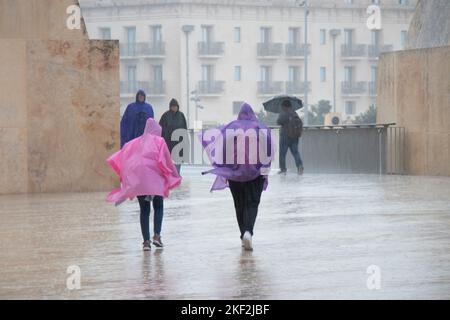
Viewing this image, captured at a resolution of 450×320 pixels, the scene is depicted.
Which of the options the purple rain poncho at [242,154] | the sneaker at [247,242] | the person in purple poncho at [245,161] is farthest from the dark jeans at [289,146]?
the sneaker at [247,242]

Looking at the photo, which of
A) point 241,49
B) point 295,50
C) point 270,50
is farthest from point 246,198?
point 295,50

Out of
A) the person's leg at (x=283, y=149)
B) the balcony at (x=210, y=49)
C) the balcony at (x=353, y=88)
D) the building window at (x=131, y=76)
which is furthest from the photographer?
the balcony at (x=353, y=88)

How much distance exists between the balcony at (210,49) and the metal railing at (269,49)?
3.35m

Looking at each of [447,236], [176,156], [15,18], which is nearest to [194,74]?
[176,156]

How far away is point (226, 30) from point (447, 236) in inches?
3102

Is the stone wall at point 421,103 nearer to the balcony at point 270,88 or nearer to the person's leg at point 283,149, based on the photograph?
the person's leg at point 283,149

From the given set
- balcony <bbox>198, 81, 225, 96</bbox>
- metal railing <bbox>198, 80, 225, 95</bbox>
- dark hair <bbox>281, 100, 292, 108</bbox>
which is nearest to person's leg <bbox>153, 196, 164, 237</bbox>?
dark hair <bbox>281, 100, 292, 108</bbox>

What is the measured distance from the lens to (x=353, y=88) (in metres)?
97.7

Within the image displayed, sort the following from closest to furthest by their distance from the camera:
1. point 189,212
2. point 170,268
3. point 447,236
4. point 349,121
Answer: point 170,268
point 447,236
point 189,212
point 349,121

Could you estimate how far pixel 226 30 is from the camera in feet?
309

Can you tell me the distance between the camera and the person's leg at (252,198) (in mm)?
15422

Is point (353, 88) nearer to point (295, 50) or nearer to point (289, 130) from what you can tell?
point (295, 50)

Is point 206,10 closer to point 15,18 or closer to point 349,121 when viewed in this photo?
point 349,121

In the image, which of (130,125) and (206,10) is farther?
(206,10)
